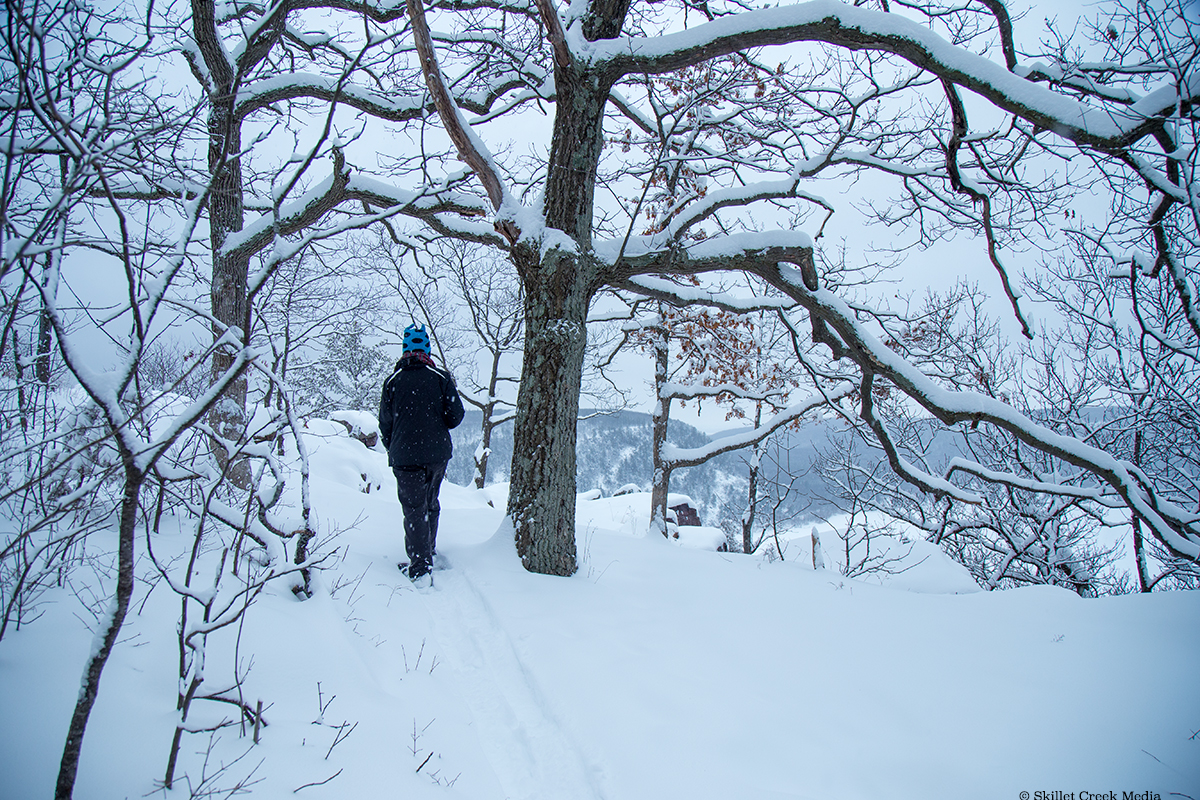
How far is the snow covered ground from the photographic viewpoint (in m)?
1.61

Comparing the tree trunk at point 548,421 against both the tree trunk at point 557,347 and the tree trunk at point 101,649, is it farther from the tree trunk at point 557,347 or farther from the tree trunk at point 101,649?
the tree trunk at point 101,649

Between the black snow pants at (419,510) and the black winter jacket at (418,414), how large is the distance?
0.28ft

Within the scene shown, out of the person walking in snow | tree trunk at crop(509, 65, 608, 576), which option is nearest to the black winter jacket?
the person walking in snow

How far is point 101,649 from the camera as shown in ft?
3.98

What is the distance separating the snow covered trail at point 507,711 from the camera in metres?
1.89

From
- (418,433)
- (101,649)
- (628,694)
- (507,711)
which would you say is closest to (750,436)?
(418,433)

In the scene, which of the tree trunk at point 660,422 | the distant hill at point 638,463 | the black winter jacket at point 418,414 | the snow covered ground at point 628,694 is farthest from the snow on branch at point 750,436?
the distant hill at point 638,463

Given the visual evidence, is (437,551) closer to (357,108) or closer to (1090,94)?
(357,108)

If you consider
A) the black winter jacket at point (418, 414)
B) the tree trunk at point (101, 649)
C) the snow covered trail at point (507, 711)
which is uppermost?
the black winter jacket at point (418, 414)

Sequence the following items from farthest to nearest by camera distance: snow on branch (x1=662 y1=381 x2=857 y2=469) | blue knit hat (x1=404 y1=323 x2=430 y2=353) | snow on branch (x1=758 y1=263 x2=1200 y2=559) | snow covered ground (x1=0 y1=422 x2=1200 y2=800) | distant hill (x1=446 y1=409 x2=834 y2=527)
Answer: distant hill (x1=446 y1=409 x2=834 y2=527)
snow on branch (x1=662 y1=381 x2=857 y2=469)
blue knit hat (x1=404 y1=323 x2=430 y2=353)
snow on branch (x1=758 y1=263 x2=1200 y2=559)
snow covered ground (x1=0 y1=422 x2=1200 y2=800)

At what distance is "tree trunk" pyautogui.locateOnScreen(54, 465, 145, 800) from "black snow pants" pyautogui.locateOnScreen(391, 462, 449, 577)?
247 cm

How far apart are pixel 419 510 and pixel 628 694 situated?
2.14m

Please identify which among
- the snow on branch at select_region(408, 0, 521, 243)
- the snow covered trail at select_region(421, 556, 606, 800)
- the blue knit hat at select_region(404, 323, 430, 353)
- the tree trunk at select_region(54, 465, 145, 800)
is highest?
the snow on branch at select_region(408, 0, 521, 243)

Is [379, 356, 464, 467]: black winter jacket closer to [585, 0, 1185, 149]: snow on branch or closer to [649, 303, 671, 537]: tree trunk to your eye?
[585, 0, 1185, 149]: snow on branch
